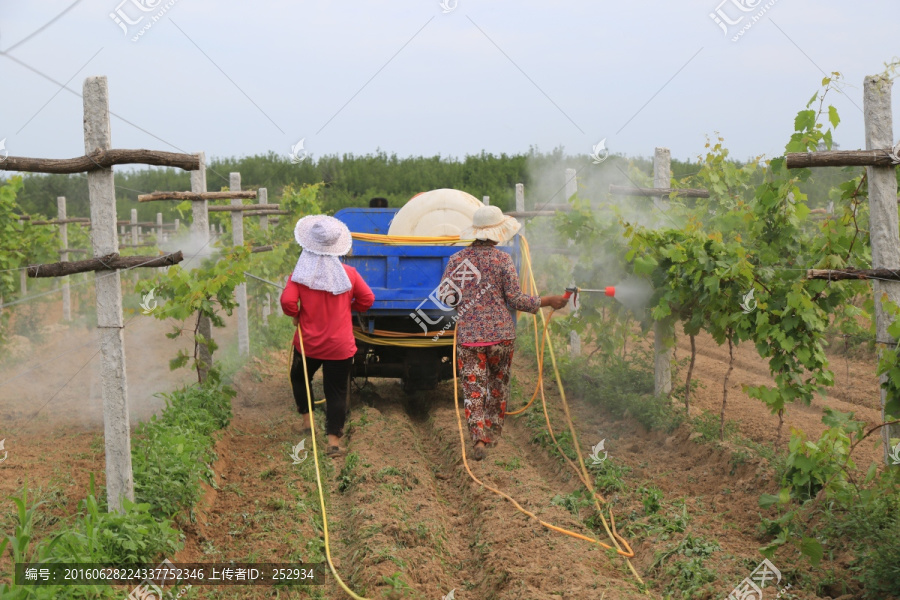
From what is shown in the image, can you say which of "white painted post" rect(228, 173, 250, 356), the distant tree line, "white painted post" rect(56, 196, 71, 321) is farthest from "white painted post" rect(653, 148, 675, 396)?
the distant tree line

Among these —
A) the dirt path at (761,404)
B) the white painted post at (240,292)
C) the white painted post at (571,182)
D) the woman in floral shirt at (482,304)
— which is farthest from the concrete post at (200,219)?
the dirt path at (761,404)

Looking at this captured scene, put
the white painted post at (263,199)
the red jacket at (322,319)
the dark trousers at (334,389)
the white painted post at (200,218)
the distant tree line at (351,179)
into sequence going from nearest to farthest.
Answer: the red jacket at (322,319)
the dark trousers at (334,389)
the white painted post at (200,218)
the white painted post at (263,199)
the distant tree line at (351,179)

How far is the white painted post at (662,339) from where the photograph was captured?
7930 millimetres

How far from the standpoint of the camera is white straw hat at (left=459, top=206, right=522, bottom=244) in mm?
7121

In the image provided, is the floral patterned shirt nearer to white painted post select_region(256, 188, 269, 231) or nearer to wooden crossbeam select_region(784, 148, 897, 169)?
wooden crossbeam select_region(784, 148, 897, 169)

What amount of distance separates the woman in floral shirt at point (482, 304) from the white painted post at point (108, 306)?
2985 millimetres

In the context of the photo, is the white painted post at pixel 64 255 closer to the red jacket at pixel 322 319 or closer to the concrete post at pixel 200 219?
the concrete post at pixel 200 219

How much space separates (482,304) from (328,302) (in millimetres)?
1359

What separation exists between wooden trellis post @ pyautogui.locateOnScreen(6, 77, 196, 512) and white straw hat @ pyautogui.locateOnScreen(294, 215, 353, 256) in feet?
7.37

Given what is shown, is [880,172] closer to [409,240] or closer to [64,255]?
[409,240]

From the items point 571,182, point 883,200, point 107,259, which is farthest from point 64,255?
point 883,200

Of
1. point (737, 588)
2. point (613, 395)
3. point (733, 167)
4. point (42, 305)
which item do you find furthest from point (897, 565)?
point (42, 305)

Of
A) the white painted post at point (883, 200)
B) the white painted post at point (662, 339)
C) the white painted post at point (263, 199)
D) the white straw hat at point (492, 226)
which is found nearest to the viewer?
the white painted post at point (883, 200)

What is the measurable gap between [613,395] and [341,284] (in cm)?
324
